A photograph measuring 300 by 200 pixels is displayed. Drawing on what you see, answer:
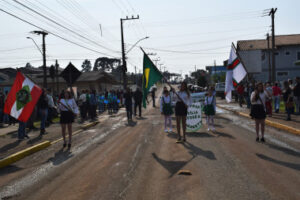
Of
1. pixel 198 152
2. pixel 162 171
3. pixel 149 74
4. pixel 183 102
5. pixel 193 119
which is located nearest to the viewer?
pixel 162 171

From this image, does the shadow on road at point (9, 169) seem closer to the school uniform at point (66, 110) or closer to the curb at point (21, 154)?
the curb at point (21, 154)

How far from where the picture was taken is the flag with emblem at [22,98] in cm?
892

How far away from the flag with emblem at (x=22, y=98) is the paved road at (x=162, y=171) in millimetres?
1336

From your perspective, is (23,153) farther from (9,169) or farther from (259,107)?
(259,107)

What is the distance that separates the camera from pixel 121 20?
3697 centimetres

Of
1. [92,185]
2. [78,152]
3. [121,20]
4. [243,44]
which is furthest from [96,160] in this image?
[243,44]

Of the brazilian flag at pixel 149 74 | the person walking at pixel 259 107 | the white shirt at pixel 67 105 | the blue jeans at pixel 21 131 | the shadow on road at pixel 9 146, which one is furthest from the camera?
the blue jeans at pixel 21 131

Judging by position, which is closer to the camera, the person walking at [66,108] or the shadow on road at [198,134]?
the person walking at [66,108]

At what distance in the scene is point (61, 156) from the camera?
26.9 feet

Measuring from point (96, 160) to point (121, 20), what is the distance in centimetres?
3180

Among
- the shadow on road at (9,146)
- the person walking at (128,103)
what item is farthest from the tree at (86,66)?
the shadow on road at (9,146)

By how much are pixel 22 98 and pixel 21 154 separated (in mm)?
1750

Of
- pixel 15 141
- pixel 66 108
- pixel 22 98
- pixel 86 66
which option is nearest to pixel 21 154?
pixel 22 98

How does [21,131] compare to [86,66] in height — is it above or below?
below
